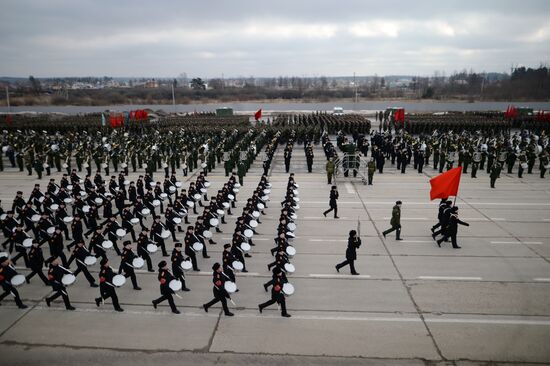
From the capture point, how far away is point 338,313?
8742mm

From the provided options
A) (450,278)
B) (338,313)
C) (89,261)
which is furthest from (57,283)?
(450,278)

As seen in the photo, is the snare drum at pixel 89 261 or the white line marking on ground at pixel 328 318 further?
the snare drum at pixel 89 261

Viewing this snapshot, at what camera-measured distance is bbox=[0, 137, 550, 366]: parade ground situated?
→ 7414mm

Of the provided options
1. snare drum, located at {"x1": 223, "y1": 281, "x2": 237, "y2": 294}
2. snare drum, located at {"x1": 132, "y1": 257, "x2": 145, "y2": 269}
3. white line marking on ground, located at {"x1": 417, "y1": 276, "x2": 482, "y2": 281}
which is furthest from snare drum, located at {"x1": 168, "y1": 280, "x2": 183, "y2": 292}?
white line marking on ground, located at {"x1": 417, "y1": 276, "x2": 482, "y2": 281}

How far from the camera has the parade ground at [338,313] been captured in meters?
7.41

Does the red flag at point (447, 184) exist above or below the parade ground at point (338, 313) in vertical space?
above

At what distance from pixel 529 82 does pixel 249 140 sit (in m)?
143

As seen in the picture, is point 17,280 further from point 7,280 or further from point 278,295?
point 278,295

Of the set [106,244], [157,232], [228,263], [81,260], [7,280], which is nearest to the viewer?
[7,280]

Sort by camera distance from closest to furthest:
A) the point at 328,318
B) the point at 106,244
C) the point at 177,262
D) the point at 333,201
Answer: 1. the point at 328,318
2. the point at 177,262
3. the point at 106,244
4. the point at 333,201

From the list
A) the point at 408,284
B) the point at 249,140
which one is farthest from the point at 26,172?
the point at 408,284

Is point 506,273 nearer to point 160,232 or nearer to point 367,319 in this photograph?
point 367,319

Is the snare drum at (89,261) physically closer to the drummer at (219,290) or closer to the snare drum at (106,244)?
the snare drum at (106,244)

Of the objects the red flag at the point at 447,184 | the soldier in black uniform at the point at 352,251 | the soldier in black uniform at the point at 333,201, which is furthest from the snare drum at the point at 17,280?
the red flag at the point at 447,184
